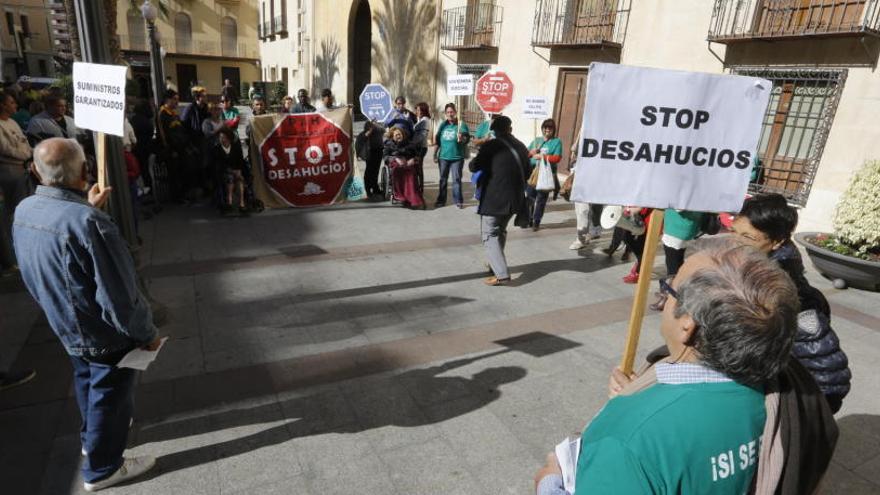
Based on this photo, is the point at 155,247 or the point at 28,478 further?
the point at 155,247

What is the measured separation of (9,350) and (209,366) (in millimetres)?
1641

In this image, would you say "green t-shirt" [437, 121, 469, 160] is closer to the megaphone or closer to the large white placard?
the megaphone

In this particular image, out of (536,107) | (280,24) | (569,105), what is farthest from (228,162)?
(280,24)

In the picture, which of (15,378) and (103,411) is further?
(15,378)

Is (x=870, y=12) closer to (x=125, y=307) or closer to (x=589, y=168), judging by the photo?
(x=589, y=168)

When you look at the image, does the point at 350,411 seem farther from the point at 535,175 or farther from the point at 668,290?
the point at 535,175

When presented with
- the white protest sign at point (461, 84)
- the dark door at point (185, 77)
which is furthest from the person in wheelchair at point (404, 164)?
the dark door at point (185, 77)

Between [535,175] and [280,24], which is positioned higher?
[280,24]

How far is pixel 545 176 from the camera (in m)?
7.89

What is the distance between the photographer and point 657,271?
22.5 ft

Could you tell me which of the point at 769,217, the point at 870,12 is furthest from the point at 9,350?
the point at 870,12

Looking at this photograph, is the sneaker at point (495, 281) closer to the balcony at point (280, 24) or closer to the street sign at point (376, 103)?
the street sign at point (376, 103)

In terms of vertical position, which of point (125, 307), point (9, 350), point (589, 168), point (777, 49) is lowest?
point (9, 350)

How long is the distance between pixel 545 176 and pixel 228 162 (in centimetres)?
483
